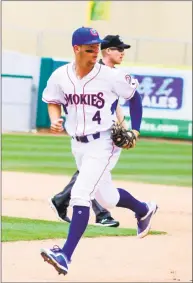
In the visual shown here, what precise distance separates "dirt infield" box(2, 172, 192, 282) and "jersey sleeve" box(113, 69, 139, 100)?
2483 mm

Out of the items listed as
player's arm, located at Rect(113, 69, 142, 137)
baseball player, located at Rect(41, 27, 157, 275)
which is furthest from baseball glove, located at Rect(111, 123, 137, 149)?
player's arm, located at Rect(113, 69, 142, 137)

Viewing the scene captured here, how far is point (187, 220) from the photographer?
12602mm

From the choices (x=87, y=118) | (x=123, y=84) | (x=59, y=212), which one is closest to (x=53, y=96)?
(x=87, y=118)

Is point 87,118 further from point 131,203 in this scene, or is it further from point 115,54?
point 131,203

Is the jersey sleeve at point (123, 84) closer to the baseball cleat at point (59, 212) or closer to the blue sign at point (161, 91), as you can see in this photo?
the baseball cleat at point (59, 212)

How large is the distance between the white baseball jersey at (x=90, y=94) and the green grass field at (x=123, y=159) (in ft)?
31.5

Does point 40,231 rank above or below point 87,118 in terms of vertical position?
below

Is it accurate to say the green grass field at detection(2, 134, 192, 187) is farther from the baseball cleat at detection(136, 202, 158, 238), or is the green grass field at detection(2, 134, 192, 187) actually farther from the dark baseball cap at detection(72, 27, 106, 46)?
the dark baseball cap at detection(72, 27, 106, 46)

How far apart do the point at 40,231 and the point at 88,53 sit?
15.2 feet

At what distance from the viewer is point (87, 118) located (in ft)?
22.0

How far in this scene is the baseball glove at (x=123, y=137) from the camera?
259 inches

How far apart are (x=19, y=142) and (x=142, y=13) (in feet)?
33.5

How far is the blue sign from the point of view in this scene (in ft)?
83.4

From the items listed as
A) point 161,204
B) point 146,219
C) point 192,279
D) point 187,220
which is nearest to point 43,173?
point 161,204
